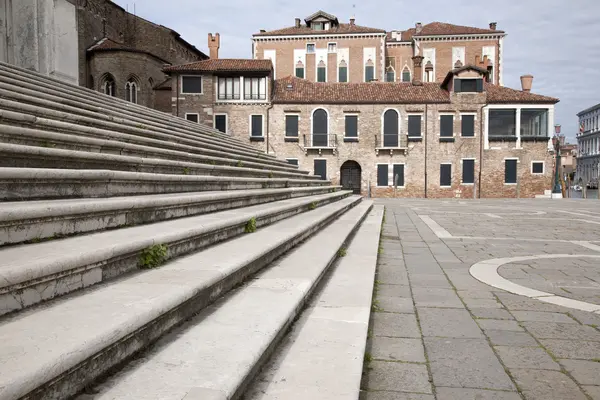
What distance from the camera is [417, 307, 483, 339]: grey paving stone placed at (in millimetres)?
3141

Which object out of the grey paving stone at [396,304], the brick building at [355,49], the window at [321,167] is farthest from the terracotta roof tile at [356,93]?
the grey paving stone at [396,304]

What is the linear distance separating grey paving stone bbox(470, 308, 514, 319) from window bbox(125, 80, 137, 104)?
1275 inches

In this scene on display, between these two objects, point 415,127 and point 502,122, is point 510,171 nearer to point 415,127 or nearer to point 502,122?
point 502,122

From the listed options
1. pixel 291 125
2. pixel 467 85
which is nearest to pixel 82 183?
pixel 291 125

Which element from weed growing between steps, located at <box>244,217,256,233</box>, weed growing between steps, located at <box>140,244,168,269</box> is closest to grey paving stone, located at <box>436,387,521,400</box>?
weed growing between steps, located at <box>140,244,168,269</box>

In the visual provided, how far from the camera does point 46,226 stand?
268 centimetres

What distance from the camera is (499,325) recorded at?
3314 mm

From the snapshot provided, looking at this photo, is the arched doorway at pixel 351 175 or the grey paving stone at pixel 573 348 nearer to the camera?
the grey paving stone at pixel 573 348

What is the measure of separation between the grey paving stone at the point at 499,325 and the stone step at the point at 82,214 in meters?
2.86

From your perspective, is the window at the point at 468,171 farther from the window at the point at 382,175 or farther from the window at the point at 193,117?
the window at the point at 193,117

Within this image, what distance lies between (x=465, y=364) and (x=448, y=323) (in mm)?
756

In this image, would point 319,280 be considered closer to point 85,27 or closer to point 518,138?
point 518,138

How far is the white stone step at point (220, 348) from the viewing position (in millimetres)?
1654

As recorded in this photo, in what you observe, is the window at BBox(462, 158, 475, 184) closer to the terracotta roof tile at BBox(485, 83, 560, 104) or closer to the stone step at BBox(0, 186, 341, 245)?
the terracotta roof tile at BBox(485, 83, 560, 104)
